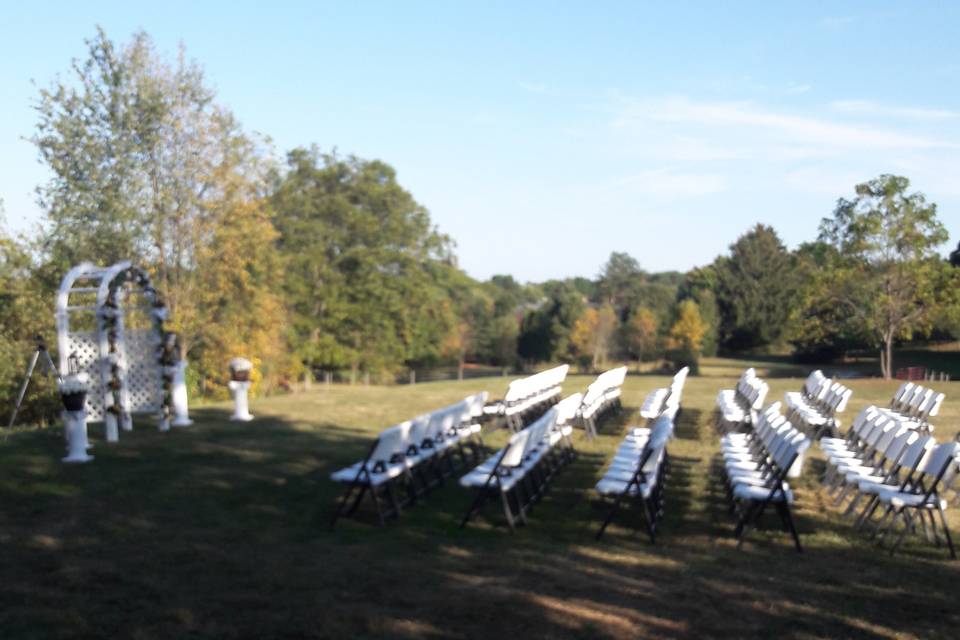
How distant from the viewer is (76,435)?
9070 millimetres

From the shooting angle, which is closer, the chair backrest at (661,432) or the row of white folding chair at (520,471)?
the row of white folding chair at (520,471)

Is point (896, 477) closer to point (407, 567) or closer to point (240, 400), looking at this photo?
point (407, 567)

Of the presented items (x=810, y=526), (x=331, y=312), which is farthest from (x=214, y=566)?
(x=331, y=312)

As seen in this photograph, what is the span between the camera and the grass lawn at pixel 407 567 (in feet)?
14.5

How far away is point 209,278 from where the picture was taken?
23.0 m

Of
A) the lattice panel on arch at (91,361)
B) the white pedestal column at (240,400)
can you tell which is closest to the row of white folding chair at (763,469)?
the white pedestal column at (240,400)

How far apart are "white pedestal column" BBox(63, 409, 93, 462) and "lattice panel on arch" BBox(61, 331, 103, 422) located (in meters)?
2.13

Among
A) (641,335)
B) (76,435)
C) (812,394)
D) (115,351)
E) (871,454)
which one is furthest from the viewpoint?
(641,335)

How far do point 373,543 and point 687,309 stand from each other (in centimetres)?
3716

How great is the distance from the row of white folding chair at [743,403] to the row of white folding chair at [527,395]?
99.6 inches

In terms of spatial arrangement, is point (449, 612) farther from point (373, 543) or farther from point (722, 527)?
point (722, 527)

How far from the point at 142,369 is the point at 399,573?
25.6ft

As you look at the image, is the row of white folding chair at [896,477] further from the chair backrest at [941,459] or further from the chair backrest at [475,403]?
the chair backrest at [475,403]

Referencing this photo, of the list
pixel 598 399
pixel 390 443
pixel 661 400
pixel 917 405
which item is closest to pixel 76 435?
pixel 390 443
